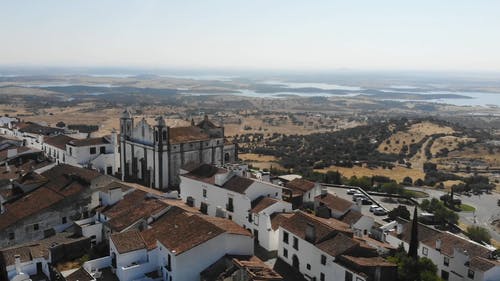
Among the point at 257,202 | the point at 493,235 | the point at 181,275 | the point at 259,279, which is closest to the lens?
the point at 259,279

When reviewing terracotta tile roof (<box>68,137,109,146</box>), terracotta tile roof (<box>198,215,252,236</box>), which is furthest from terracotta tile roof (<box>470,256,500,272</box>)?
terracotta tile roof (<box>68,137,109,146</box>)

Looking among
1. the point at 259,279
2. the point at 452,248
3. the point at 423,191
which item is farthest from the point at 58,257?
the point at 423,191

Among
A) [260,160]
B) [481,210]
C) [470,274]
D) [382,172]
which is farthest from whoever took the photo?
[260,160]

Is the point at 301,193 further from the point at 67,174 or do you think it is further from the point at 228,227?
the point at 67,174

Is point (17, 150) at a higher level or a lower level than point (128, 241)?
higher

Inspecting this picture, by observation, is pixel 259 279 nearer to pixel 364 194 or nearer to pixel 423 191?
pixel 364 194

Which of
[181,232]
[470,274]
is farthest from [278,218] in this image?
[470,274]
